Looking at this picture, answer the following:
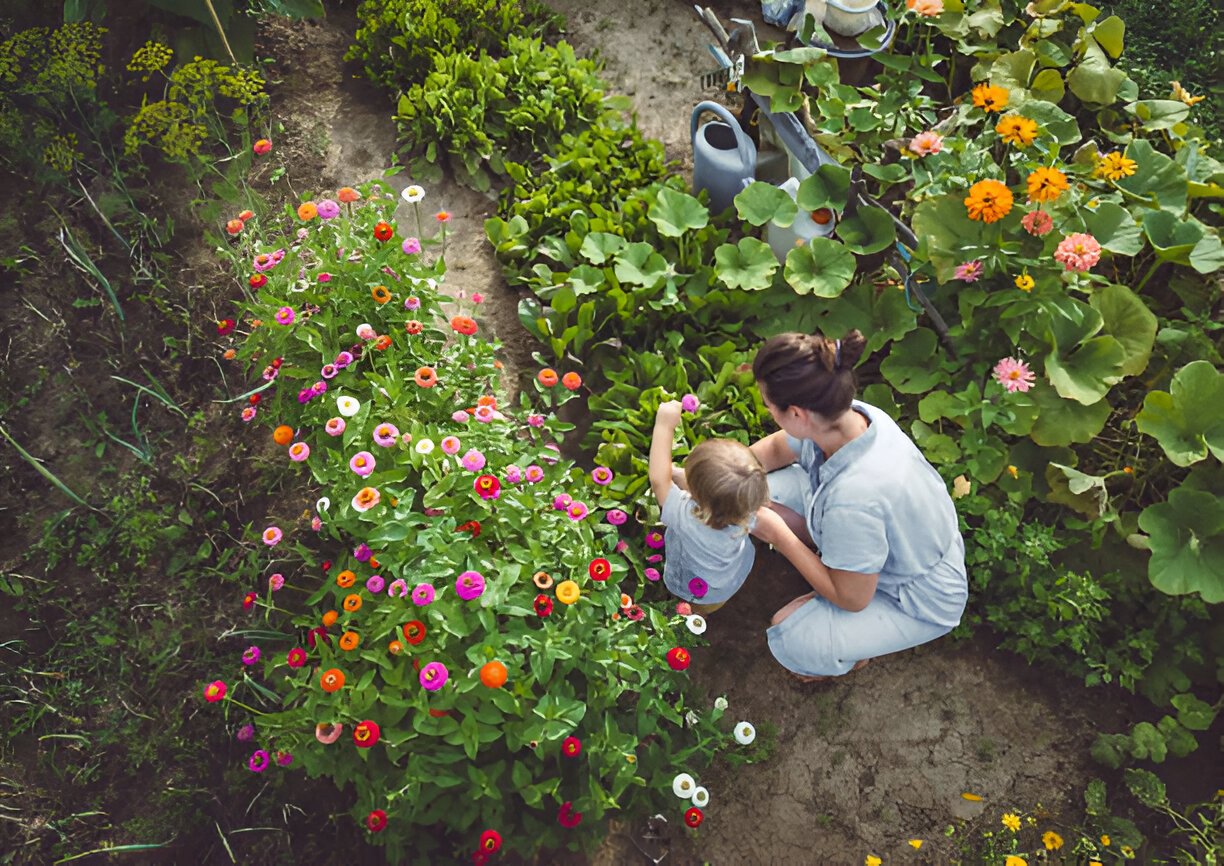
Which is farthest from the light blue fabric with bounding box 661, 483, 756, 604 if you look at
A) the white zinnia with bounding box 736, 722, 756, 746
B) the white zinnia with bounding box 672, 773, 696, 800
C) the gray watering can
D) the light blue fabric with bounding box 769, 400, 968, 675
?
the gray watering can

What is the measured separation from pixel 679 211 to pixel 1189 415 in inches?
77.5

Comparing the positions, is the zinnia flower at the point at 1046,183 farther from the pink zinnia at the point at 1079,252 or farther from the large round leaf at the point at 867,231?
the large round leaf at the point at 867,231

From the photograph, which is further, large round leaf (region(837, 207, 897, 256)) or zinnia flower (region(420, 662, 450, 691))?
large round leaf (region(837, 207, 897, 256))

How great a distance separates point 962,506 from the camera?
285cm

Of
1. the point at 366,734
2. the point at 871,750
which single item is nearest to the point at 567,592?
the point at 366,734

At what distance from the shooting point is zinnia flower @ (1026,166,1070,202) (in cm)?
276

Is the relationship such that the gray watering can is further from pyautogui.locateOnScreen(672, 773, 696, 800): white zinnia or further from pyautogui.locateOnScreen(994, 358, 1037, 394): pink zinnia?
pyautogui.locateOnScreen(672, 773, 696, 800): white zinnia

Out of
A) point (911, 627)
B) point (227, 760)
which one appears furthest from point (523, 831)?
point (911, 627)

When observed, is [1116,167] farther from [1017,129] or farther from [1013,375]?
[1013,375]

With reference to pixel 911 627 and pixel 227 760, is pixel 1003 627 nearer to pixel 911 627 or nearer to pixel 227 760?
pixel 911 627

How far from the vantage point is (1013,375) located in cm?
287

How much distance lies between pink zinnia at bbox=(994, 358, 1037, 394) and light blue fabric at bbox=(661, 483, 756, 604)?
1128mm

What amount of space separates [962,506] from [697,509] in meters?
1.12

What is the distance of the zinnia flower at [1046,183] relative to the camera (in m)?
2.76
